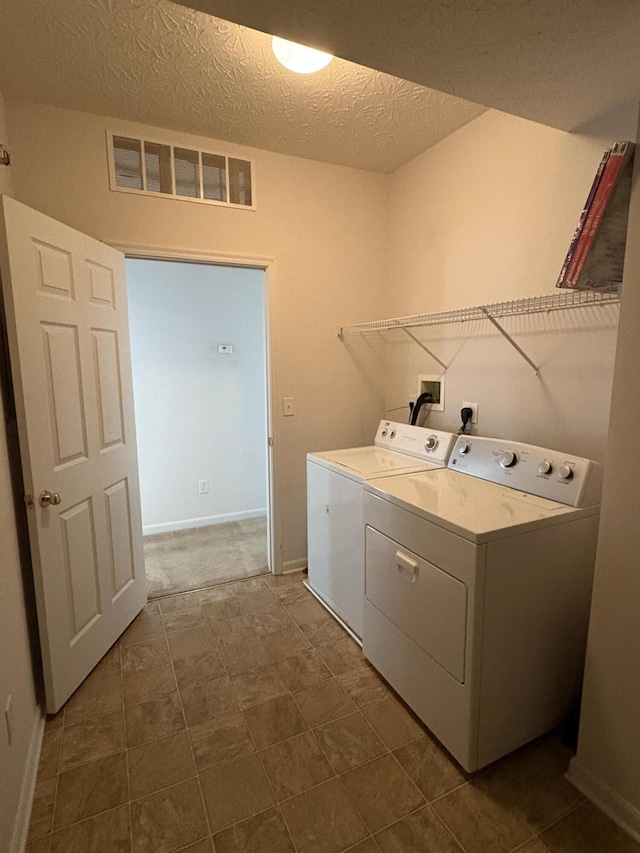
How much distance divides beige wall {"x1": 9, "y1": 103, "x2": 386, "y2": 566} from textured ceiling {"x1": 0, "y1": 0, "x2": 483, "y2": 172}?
6.0 inches

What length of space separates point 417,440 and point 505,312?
81cm

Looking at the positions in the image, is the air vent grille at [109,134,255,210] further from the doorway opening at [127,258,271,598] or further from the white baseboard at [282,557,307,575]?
the white baseboard at [282,557,307,575]

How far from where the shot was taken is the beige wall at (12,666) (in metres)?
1.24

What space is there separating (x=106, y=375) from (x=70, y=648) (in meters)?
1.21

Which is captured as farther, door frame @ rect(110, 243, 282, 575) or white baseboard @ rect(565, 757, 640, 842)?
door frame @ rect(110, 243, 282, 575)

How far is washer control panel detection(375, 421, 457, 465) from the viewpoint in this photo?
222cm

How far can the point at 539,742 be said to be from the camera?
5.25 feet

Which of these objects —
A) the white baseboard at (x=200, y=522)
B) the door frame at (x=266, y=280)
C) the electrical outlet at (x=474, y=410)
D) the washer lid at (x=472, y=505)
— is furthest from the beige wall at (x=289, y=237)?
the white baseboard at (x=200, y=522)

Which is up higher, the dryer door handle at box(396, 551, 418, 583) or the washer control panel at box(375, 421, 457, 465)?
the washer control panel at box(375, 421, 457, 465)

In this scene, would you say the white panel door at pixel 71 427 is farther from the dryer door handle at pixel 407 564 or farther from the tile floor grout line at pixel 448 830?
the tile floor grout line at pixel 448 830

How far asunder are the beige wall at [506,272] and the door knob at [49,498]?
196 centimetres

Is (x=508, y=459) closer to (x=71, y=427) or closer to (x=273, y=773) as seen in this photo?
(x=273, y=773)

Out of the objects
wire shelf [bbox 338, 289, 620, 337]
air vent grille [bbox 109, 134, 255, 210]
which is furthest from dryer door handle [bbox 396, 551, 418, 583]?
air vent grille [bbox 109, 134, 255, 210]

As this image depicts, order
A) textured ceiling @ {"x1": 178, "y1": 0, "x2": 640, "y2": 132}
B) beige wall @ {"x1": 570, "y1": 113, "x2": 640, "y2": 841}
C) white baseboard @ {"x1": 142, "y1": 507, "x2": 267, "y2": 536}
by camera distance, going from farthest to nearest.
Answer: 1. white baseboard @ {"x1": 142, "y1": 507, "x2": 267, "y2": 536}
2. beige wall @ {"x1": 570, "y1": 113, "x2": 640, "y2": 841}
3. textured ceiling @ {"x1": 178, "y1": 0, "x2": 640, "y2": 132}
